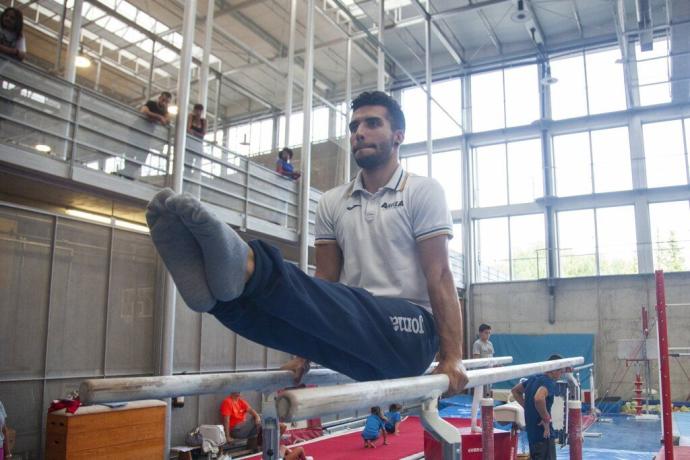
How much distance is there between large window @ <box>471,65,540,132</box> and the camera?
19578 mm

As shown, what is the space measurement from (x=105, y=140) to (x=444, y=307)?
694 cm

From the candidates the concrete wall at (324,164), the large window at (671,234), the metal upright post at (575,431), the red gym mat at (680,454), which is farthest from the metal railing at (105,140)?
the large window at (671,234)

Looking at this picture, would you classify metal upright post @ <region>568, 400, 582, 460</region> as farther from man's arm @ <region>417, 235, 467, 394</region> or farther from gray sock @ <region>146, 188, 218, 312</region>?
gray sock @ <region>146, 188, 218, 312</region>

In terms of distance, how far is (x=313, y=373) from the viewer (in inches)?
111

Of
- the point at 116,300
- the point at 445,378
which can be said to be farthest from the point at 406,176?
the point at 116,300

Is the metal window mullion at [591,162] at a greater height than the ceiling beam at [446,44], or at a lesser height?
lesser

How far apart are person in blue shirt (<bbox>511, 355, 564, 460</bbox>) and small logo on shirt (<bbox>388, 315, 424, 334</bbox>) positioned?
5.05m

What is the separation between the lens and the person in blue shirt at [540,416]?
22.6 ft

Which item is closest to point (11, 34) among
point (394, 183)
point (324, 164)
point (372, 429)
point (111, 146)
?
point (111, 146)

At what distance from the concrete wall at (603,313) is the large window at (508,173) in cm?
287

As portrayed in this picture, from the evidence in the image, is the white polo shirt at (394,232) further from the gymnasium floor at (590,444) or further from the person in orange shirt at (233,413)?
the person in orange shirt at (233,413)

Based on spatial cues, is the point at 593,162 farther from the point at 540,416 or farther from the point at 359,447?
the point at 540,416

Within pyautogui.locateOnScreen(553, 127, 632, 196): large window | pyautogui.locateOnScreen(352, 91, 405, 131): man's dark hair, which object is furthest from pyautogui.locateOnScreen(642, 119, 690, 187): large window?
pyautogui.locateOnScreen(352, 91, 405, 131): man's dark hair

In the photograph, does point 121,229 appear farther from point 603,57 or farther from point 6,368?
point 603,57
